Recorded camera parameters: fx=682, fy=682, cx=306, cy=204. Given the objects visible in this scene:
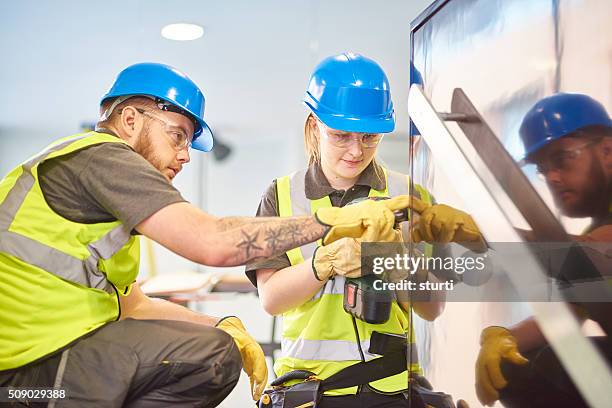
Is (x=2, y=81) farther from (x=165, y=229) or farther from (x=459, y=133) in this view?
(x=459, y=133)

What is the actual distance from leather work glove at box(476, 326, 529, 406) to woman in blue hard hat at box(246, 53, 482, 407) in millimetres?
496

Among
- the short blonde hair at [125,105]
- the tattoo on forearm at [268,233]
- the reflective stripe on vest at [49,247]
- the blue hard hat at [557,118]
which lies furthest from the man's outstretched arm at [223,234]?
the blue hard hat at [557,118]

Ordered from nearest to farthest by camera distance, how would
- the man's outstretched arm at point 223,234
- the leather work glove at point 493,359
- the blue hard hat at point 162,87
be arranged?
the leather work glove at point 493,359 < the man's outstretched arm at point 223,234 < the blue hard hat at point 162,87

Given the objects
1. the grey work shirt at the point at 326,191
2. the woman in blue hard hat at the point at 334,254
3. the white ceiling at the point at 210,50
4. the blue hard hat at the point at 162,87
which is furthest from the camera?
the white ceiling at the point at 210,50

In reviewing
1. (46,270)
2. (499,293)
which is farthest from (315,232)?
(46,270)

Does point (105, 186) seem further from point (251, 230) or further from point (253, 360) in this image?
point (253, 360)

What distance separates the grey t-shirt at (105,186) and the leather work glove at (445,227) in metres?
0.42

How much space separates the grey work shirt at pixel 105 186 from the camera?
1.16 metres

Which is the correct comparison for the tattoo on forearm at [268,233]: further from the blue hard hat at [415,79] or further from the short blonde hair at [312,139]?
the short blonde hair at [312,139]

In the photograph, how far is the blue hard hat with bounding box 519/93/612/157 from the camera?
0.81m

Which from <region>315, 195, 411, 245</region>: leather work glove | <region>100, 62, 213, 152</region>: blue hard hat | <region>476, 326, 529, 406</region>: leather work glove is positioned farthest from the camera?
<region>100, 62, 213, 152</region>: blue hard hat

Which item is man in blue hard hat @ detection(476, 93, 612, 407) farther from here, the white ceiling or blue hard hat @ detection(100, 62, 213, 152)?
the white ceiling

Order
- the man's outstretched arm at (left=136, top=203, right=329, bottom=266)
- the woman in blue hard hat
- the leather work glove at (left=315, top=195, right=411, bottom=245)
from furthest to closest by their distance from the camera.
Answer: the woman in blue hard hat → the leather work glove at (left=315, top=195, right=411, bottom=245) → the man's outstretched arm at (left=136, top=203, right=329, bottom=266)

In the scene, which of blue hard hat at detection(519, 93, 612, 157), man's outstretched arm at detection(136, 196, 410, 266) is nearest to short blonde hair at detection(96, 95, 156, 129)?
man's outstretched arm at detection(136, 196, 410, 266)
